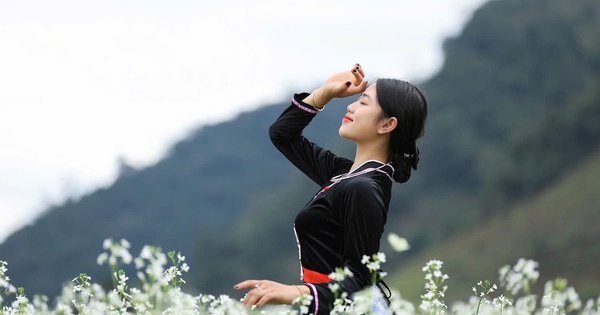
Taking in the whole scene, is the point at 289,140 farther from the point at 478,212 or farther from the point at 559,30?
the point at 559,30

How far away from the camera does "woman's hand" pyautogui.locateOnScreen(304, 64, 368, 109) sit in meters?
5.71

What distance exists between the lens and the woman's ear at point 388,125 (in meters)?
5.32

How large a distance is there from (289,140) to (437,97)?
101880 mm

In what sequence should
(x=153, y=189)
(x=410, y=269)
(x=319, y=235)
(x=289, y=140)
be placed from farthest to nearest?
(x=153, y=189) → (x=410, y=269) → (x=289, y=140) → (x=319, y=235)

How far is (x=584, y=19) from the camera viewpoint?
100 metres

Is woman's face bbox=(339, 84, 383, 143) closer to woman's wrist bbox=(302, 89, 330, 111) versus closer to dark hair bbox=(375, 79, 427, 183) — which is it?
dark hair bbox=(375, 79, 427, 183)

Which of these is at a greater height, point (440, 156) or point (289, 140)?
point (440, 156)

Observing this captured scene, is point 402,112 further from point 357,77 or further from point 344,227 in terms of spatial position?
point 344,227

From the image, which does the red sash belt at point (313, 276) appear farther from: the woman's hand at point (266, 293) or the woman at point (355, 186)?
the woman's hand at point (266, 293)

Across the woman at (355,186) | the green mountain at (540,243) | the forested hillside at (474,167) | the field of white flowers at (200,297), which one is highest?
the forested hillside at (474,167)

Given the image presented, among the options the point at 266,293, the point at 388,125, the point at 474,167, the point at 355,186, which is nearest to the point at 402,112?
the point at 388,125

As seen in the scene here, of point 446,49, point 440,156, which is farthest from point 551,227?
point 446,49

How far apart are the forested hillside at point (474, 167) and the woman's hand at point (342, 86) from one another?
55990 millimetres

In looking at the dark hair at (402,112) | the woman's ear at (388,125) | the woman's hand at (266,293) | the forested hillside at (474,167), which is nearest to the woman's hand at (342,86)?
the dark hair at (402,112)
